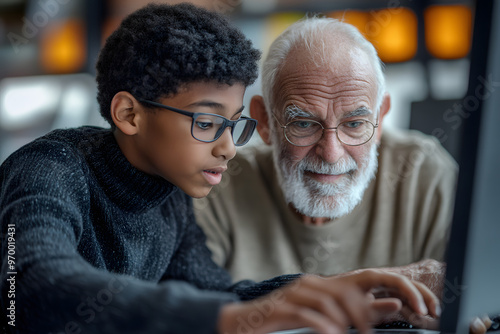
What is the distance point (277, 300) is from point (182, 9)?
0.48 meters

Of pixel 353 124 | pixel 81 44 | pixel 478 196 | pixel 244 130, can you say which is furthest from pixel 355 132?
pixel 81 44

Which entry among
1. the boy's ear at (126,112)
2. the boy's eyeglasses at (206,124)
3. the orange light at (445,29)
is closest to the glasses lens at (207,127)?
the boy's eyeglasses at (206,124)

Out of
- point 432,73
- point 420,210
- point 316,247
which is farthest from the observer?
point 432,73

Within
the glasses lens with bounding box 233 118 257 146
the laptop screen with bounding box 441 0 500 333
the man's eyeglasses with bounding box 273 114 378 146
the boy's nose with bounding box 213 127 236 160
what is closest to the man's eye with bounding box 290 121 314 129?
the man's eyeglasses with bounding box 273 114 378 146

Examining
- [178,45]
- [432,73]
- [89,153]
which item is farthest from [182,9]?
[432,73]

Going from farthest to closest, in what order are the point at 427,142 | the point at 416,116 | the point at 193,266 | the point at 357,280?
1. the point at 416,116
2. the point at 427,142
3. the point at 193,266
4. the point at 357,280

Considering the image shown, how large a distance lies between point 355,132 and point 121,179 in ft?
1.41

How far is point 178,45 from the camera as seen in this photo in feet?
2.42

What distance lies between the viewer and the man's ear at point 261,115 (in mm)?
1111

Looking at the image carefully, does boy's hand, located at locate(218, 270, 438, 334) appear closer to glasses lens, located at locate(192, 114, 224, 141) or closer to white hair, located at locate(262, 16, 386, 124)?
glasses lens, located at locate(192, 114, 224, 141)

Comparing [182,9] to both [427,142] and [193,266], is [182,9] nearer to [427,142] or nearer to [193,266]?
[193,266]

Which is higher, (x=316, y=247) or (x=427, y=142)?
(x=427, y=142)

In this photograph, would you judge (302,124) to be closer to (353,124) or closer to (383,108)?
(353,124)

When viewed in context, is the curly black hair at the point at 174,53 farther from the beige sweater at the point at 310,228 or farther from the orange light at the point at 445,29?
the orange light at the point at 445,29
